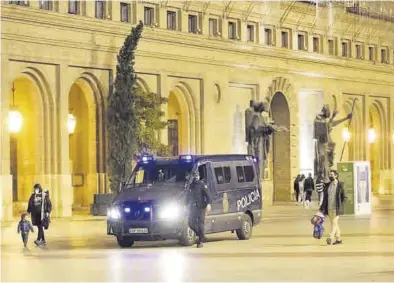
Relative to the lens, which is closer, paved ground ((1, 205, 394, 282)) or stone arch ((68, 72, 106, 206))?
paved ground ((1, 205, 394, 282))

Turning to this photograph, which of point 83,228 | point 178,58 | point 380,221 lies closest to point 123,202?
point 83,228

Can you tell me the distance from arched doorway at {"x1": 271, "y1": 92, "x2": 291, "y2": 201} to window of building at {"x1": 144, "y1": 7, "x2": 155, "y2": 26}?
1196cm

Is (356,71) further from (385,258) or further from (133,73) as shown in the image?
(385,258)

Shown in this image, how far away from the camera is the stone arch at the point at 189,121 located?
55625 mm

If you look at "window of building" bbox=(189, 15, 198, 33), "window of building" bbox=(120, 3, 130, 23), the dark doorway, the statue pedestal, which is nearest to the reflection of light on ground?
"window of building" bbox=(120, 3, 130, 23)

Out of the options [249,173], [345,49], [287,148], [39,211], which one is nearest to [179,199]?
[249,173]

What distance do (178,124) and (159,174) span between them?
2707cm

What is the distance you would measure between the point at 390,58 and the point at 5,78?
35.2 metres

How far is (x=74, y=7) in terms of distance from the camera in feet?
159

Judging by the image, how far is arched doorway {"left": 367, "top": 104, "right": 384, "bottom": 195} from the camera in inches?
2815

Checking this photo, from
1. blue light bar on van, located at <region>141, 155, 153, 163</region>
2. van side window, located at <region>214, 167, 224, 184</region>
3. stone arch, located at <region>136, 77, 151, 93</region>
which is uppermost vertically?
stone arch, located at <region>136, 77, 151, 93</region>

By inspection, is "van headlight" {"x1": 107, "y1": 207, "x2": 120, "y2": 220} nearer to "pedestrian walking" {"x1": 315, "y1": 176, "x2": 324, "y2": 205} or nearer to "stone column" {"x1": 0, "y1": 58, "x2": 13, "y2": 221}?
"pedestrian walking" {"x1": 315, "y1": 176, "x2": 324, "y2": 205}

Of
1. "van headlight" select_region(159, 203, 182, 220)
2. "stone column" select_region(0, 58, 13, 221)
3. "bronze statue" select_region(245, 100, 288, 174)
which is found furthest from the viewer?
"bronze statue" select_region(245, 100, 288, 174)

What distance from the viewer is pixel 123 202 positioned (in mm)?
28328
